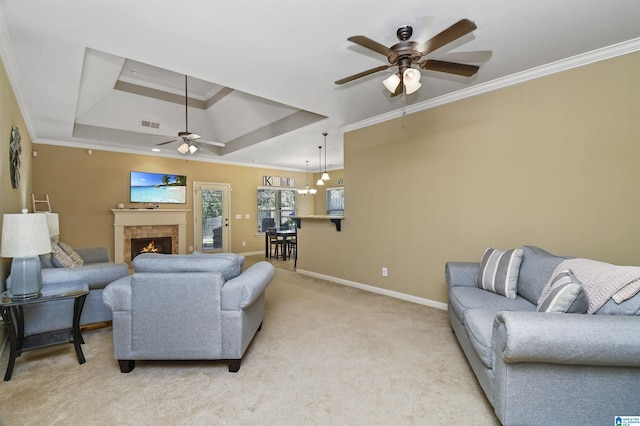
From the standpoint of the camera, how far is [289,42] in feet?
8.20

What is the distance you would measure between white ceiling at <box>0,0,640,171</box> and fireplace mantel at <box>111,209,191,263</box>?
2.17m

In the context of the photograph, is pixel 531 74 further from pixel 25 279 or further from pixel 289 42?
pixel 25 279

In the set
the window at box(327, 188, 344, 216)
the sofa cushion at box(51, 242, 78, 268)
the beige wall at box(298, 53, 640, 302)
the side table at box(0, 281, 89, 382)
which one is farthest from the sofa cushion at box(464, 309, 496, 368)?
the window at box(327, 188, 344, 216)

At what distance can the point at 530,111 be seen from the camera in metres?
3.05

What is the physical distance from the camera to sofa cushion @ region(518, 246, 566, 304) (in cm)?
230

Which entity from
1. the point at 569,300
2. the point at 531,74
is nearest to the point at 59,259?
the point at 569,300

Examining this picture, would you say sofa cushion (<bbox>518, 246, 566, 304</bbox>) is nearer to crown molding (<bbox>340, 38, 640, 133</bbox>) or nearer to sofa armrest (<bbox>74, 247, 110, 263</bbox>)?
crown molding (<bbox>340, 38, 640, 133</bbox>)

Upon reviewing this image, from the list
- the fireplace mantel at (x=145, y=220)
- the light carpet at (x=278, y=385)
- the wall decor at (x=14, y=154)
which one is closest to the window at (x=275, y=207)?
the fireplace mantel at (x=145, y=220)

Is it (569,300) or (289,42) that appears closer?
(569,300)

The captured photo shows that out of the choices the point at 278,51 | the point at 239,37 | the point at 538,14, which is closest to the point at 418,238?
the point at 538,14

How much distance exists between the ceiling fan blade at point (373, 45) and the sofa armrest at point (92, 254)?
4.44 meters

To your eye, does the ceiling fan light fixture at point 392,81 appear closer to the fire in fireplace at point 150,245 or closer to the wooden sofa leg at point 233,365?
the wooden sofa leg at point 233,365

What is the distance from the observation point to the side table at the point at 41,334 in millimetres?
2121

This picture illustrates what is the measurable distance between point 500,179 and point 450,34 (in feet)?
6.62
